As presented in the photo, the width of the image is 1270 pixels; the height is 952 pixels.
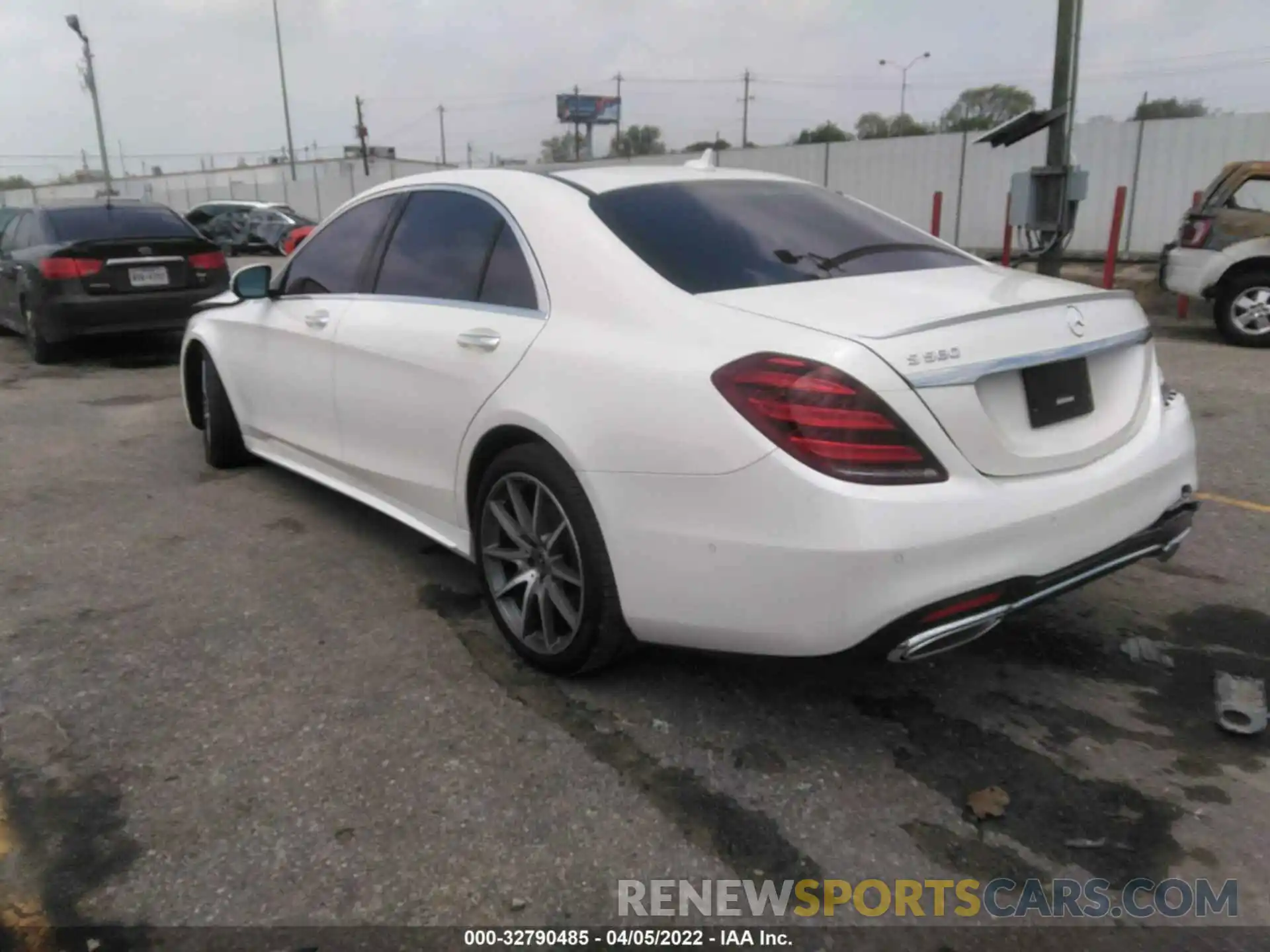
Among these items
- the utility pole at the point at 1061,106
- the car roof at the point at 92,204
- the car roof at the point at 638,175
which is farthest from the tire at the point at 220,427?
the utility pole at the point at 1061,106

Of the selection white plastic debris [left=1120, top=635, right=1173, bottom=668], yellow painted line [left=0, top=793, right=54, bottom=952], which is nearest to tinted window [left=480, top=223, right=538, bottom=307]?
yellow painted line [left=0, top=793, right=54, bottom=952]

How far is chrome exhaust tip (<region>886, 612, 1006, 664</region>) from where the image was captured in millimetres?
2508

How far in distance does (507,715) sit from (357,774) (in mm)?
479

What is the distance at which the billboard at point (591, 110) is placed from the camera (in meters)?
85.3

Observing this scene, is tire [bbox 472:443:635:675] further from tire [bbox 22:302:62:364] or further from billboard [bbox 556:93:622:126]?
billboard [bbox 556:93:622:126]

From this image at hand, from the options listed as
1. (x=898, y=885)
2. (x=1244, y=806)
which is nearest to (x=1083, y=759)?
(x=1244, y=806)

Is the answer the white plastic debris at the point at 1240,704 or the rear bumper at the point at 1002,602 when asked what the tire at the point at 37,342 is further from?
the white plastic debris at the point at 1240,704

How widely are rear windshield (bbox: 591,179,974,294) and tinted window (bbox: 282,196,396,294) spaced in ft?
4.43

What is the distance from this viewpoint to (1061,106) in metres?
10.0

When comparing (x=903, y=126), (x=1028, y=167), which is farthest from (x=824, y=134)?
(x=1028, y=167)

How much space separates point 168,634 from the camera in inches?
146

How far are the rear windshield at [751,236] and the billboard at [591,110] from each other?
84995 mm

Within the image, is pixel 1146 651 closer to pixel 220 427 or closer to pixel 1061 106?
pixel 220 427

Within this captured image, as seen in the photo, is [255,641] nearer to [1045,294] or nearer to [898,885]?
[898,885]
